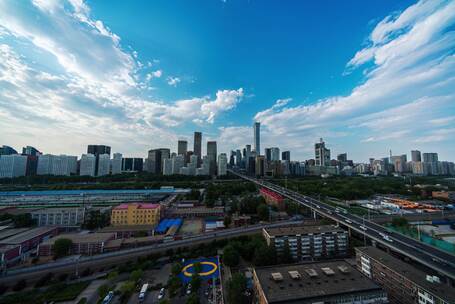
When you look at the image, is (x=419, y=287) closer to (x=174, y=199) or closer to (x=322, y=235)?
(x=322, y=235)

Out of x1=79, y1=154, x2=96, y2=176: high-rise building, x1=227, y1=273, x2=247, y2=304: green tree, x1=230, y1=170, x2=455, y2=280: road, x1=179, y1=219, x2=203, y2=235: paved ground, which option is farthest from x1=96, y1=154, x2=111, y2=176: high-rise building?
x1=230, y1=170, x2=455, y2=280: road

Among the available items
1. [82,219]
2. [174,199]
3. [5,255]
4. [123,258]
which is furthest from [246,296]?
[174,199]

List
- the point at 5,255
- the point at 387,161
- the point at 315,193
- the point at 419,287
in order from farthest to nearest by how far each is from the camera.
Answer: the point at 387,161 < the point at 315,193 < the point at 5,255 < the point at 419,287

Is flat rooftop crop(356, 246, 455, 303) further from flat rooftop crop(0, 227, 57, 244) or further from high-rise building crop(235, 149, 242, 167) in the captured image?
high-rise building crop(235, 149, 242, 167)

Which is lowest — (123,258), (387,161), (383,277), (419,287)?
(123,258)

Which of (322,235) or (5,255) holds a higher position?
(322,235)

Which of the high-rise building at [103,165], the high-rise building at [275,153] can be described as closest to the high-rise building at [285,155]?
the high-rise building at [275,153]
